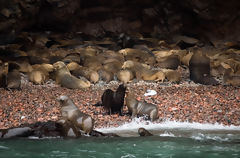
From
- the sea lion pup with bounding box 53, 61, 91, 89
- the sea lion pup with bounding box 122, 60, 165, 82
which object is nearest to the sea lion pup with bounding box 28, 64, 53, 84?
the sea lion pup with bounding box 53, 61, 91, 89

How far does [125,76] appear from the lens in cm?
1122

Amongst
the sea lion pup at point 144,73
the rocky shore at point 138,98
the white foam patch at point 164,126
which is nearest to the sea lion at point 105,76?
the rocky shore at point 138,98

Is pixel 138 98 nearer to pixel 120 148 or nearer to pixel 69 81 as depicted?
pixel 69 81

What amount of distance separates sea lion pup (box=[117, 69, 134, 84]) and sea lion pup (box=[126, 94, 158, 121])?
10.4 ft

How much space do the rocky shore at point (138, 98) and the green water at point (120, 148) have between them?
1427 mm

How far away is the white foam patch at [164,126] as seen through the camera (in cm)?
702

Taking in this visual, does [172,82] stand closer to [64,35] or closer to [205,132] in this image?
[205,132]

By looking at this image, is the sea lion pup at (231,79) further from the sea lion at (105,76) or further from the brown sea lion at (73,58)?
the brown sea lion at (73,58)

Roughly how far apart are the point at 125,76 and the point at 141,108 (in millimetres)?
3599

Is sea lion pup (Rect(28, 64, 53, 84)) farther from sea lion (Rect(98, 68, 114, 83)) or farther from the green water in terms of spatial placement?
the green water

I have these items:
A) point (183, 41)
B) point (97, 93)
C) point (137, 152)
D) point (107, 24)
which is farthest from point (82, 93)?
point (107, 24)

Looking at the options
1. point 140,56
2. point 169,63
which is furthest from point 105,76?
point 140,56

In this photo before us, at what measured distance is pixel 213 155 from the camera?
5180 mm

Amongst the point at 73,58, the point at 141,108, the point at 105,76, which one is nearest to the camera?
the point at 141,108
